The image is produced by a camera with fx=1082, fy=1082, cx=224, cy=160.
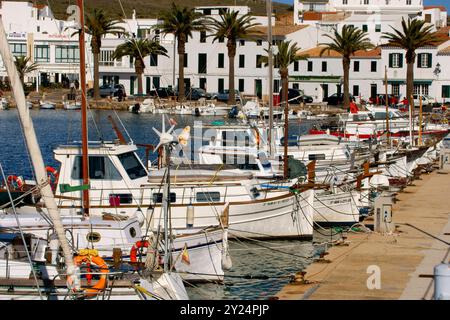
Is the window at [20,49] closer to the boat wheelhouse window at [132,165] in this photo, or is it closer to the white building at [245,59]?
the white building at [245,59]

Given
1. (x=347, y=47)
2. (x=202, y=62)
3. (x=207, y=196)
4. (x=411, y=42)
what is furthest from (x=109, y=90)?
(x=207, y=196)

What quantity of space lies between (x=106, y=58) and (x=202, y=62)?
11605 millimetres

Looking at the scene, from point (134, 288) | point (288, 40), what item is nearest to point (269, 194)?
point (134, 288)

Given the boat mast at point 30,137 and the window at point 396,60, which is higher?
the window at point 396,60

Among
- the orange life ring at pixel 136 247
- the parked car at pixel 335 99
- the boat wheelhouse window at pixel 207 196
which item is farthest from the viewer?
the parked car at pixel 335 99

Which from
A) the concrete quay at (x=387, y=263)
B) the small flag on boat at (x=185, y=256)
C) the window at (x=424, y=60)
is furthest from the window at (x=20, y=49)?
the small flag on boat at (x=185, y=256)

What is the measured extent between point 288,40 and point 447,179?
7334 centimetres

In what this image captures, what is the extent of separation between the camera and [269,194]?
3572cm

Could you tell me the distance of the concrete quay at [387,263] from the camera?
2320 centimetres

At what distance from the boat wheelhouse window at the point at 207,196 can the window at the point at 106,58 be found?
3509 inches

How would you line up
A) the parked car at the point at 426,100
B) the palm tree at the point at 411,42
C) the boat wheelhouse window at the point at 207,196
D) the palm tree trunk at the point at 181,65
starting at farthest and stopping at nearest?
1. the palm tree trunk at the point at 181,65
2. the parked car at the point at 426,100
3. the palm tree at the point at 411,42
4. the boat wheelhouse window at the point at 207,196

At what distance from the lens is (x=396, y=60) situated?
110938mm

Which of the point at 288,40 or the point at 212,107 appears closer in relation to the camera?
the point at 212,107

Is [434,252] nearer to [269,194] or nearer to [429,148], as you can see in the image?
[269,194]
